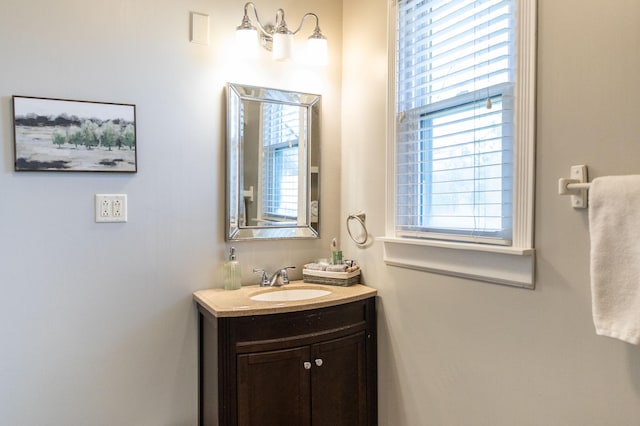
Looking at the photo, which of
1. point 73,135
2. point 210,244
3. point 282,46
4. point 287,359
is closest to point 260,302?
point 287,359

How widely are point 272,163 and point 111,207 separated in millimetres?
797

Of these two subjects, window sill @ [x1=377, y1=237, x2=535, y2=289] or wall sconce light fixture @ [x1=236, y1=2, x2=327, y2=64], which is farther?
wall sconce light fixture @ [x1=236, y1=2, x2=327, y2=64]

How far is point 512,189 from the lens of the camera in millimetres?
1529

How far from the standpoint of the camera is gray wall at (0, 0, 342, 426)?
1.78 meters

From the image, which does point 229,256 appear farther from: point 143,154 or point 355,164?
point 355,164

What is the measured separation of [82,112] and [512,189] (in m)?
1.72

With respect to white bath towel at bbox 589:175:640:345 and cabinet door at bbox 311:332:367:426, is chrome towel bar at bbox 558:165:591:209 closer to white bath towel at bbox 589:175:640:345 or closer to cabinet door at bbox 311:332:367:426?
white bath towel at bbox 589:175:640:345

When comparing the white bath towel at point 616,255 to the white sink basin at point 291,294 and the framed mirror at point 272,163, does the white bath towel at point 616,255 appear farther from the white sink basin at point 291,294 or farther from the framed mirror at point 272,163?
the framed mirror at point 272,163

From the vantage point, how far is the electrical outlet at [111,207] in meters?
1.91

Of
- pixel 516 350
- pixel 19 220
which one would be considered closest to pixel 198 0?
pixel 19 220

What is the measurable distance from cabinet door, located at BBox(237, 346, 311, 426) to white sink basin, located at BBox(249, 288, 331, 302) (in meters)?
0.35

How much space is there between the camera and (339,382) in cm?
201

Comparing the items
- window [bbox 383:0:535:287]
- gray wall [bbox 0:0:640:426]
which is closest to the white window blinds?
window [bbox 383:0:535:287]

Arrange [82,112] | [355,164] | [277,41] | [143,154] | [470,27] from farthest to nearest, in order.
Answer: [355,164] < [277,41] < [143,154] < [82,112] < [470,27]
